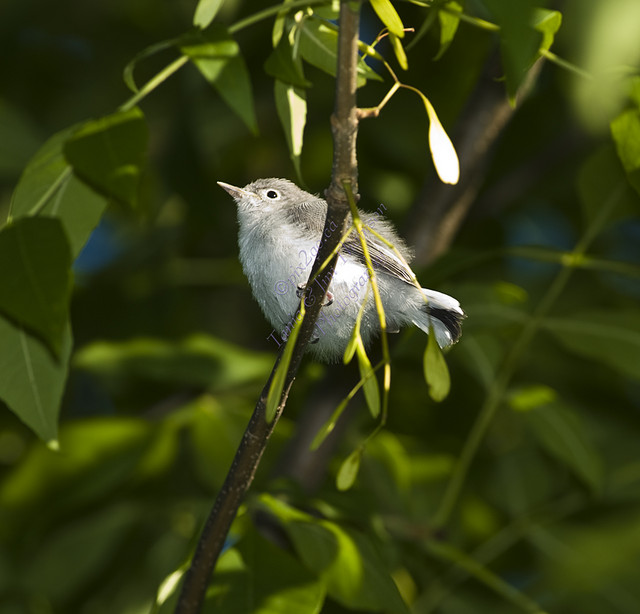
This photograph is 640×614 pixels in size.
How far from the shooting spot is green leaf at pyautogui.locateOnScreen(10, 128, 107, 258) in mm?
1454

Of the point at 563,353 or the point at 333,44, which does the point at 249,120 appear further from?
the point at 563,353

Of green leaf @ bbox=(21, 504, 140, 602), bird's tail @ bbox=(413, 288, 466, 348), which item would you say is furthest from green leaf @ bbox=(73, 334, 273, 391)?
bird's tail @ bbox=(413, 288, 466, 348)

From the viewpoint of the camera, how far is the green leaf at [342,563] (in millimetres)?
1744

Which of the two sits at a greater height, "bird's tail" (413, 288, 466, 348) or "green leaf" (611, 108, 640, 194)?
"green leaf" (611, 108, 640, 194)

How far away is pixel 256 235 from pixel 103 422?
702 mm

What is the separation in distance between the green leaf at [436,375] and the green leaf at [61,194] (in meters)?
0.60

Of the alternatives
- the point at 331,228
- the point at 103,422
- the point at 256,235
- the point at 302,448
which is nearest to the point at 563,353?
the point at 302,448

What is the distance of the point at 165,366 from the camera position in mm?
2459

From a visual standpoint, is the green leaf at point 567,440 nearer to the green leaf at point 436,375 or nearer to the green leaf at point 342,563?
the green leaf at point 342,563

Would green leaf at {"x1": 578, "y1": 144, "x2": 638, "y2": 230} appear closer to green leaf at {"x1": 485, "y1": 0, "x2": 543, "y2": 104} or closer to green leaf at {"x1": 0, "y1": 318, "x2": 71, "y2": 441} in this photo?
green leaf at {"x1": 485, "y1": 0, "x2": 543, "y2": 104}

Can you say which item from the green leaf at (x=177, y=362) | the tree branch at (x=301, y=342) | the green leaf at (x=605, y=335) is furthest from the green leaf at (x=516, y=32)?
the green leaf at (x=177, y=362)

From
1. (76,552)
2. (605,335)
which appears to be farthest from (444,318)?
(76,552)

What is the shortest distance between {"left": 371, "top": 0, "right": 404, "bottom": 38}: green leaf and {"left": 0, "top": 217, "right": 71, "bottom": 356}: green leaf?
58 centimetres

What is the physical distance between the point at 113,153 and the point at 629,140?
869 millimetres
